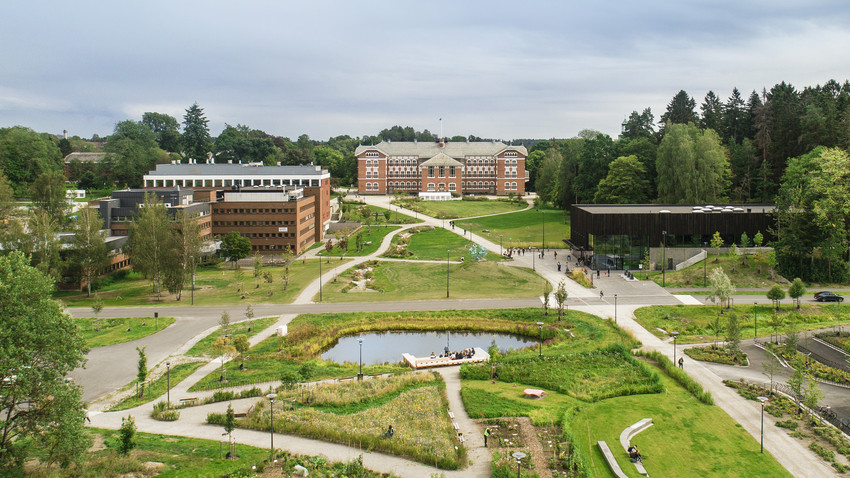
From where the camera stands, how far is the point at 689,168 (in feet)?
273

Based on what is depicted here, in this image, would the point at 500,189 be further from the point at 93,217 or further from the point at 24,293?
the point at 24,293

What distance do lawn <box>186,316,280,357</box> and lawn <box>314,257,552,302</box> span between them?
8350mm

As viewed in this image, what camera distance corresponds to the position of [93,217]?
198 ft

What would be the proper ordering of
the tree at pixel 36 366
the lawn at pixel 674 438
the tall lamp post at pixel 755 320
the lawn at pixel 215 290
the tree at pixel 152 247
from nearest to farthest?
the tree at pixel 36 366 < the lawn at pixel 674 438 < the tall lamp post at pixel 755 320 < the lawn at pixel 215 290 < the tree at pixel 152 247

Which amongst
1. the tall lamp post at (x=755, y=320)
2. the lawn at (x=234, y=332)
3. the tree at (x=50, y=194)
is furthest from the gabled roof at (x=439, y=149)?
the tall lamp post at (x=755, y=320)

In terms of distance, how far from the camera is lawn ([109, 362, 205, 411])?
3303 centimetres

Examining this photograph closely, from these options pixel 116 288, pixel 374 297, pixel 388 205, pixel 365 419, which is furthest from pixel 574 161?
pixel 365 419

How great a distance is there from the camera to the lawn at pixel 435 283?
2306 inches

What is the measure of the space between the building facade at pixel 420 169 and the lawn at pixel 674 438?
118331 millimetres

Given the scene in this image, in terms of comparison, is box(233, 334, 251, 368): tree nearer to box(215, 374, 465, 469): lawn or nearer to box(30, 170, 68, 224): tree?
box(215, 374, 465, 469): lawn

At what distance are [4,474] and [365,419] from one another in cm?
1452

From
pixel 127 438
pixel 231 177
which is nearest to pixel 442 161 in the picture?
pixel 231 177

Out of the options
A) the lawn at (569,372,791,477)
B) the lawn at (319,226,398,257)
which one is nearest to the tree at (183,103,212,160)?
the lawn at (319,226,398,257)

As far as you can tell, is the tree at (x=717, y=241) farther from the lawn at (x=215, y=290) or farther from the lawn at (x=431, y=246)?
the lawn at (x=215, y=290)
